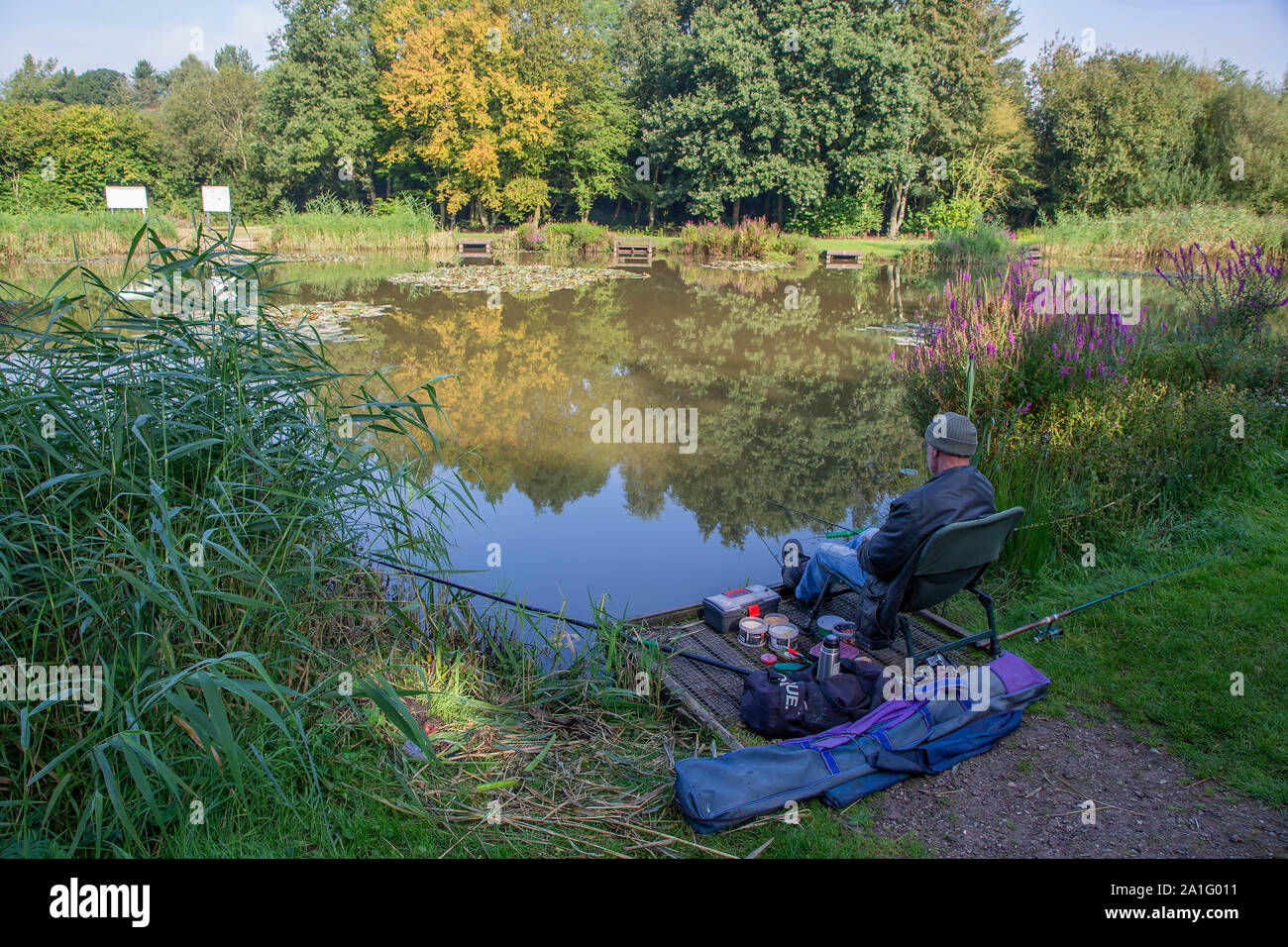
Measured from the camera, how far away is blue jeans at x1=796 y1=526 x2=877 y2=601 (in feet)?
13.3

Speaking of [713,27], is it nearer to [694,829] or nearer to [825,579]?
[825,579]

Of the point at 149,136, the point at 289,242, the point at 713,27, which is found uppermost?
the point at 713,27

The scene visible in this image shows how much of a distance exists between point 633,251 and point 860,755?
2256 centimetres

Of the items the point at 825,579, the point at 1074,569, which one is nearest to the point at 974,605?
the point at 1074,569

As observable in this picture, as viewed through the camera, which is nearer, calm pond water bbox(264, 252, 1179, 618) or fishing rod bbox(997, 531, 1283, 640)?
fishing rod bbox(997, 531, 1283, 640)

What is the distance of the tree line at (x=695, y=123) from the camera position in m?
24.8

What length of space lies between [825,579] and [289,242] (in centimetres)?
2131

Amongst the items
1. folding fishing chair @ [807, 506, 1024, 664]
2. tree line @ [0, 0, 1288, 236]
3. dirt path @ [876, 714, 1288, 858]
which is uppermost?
tree line @ [0, 0, 1288, 236]

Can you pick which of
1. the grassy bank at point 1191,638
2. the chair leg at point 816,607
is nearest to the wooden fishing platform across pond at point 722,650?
the chair leg at point 816,607

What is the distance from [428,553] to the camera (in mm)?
3482

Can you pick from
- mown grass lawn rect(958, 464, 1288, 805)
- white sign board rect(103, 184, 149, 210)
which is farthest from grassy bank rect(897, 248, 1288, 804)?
white sign board rect(103, 184, 149, 210)

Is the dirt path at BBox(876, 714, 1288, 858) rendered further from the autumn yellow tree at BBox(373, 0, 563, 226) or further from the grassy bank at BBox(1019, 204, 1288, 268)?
the autumn yellow tree at BBox(373, 0, 563, 226)

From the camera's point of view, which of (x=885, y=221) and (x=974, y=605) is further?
(x=885, y=221)

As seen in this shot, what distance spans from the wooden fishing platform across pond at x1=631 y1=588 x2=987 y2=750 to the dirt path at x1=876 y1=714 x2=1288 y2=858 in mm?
708
